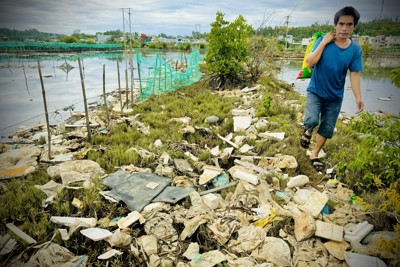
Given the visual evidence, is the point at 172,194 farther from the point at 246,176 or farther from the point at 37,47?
the point at 37,47

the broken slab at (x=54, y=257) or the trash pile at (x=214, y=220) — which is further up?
the trash pile at (x=214, y=220)

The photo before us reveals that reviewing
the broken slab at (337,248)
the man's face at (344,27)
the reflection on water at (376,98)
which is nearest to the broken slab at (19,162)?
the broken slab at (337,248)

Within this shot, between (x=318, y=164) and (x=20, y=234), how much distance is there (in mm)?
4193

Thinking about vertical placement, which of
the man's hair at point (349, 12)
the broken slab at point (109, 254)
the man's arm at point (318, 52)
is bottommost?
the broken slab at point (109, 254)

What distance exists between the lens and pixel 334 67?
2.97 meters

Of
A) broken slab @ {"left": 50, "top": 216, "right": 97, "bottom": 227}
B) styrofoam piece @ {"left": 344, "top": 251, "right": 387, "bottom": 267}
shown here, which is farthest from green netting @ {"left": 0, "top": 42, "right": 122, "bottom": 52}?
styrofoam piece @ {"left": 344, "top": 251, "right": 387, "bottom": 267}

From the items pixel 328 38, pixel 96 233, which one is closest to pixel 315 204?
pixel 328 38

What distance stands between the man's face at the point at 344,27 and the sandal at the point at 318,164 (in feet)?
6.48

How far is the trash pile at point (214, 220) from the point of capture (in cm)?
213

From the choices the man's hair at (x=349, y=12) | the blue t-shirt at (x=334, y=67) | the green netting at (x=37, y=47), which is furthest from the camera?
the green netting at (x=37, y=47)

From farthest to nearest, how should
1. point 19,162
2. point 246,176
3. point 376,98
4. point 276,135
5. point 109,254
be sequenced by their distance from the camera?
point 376,98 → point 276,135 → point 19,162 → point 246,176 → point 109,254

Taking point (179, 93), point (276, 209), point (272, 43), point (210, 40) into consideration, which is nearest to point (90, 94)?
point (179, 93)

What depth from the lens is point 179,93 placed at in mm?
9477

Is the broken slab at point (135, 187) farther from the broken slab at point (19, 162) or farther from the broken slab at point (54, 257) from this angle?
the broken slab at point (19, 162)
